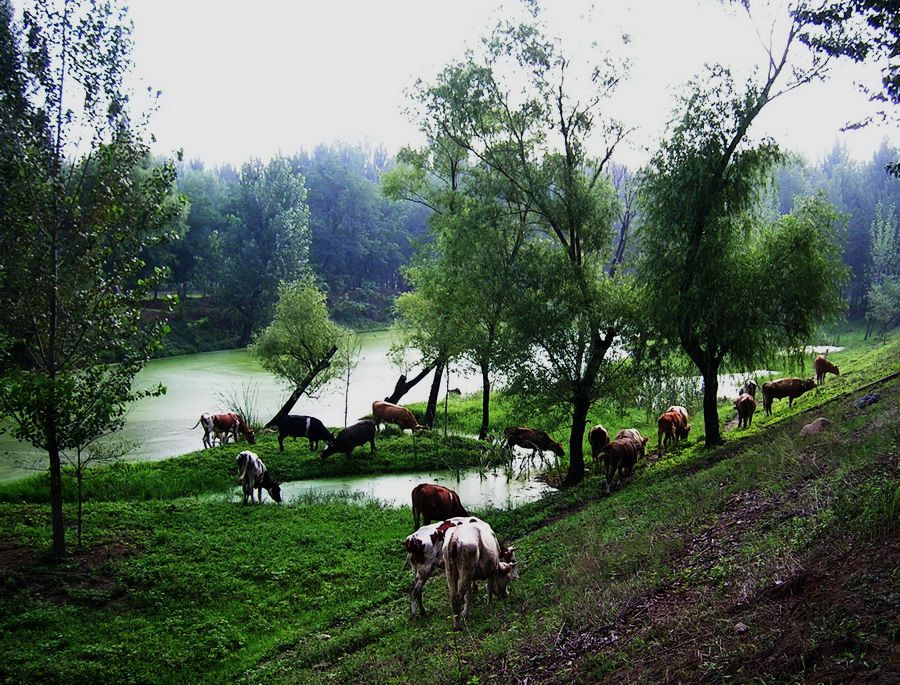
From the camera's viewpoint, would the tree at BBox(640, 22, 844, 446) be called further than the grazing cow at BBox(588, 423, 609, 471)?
No

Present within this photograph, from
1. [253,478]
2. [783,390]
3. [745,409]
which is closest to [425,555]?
[253,478]

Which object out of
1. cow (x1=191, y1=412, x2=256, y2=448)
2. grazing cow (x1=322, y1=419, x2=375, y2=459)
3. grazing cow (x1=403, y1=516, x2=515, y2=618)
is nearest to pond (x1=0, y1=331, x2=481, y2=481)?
cow (x1=191, y1=412, x2=256, y2=448)

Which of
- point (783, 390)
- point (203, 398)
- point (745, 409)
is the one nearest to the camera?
point (745, 409)

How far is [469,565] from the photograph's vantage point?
7.97 meters

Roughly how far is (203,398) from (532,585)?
952 inches

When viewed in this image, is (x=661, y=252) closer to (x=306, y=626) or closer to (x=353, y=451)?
(x=353, y=451)

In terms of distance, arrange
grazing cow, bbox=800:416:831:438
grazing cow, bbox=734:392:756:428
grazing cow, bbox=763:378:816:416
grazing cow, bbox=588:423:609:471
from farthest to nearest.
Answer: grazing cow, bbox=763:378:816:416
grazing cow, bbox=734:392:756:428
grazing cow, bbox=588:423:609:471
grazing cow, bbox=800:416:831:438

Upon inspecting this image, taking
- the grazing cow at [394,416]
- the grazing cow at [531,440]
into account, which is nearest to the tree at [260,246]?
the grazing cow at [394,416]

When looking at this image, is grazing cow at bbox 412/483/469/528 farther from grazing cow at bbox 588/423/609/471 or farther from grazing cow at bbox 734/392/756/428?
grazing cow at bbox 734/392/756/428

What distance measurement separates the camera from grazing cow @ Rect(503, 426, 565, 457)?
66.5 feet

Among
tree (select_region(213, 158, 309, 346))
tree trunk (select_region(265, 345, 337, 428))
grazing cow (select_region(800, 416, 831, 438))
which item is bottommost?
grazing cow (select_region(800, 416, 831, 438))

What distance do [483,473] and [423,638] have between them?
455 inches

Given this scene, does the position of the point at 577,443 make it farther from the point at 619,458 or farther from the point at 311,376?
the point at 311,376

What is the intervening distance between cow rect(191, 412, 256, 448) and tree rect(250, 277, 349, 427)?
4.27 m
